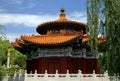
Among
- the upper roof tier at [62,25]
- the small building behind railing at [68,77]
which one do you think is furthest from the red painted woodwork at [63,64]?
the upper roof tier at [62,25]

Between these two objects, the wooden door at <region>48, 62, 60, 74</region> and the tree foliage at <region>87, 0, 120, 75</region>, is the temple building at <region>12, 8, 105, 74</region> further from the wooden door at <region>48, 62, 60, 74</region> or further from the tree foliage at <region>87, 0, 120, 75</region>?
the tree foliage at <region>87, 0, 120, 75</region>

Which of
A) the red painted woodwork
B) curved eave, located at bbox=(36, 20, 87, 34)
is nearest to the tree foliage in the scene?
the red painted woodwork

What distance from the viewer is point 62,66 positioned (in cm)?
1966

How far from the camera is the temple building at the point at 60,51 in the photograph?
19.6 metres

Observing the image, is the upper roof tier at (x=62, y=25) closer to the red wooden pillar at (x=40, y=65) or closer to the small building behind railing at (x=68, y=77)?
the red wooden pillar at (x=40, y=65)

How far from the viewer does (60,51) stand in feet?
65.9

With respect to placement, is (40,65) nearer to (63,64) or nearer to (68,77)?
(63,64)

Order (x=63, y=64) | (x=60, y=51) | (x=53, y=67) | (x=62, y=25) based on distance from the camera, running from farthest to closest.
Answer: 1. (x=62, y=25)
2. (x=60, y=51)
3. (x=53, y=67)
4. (x=63, y=64)

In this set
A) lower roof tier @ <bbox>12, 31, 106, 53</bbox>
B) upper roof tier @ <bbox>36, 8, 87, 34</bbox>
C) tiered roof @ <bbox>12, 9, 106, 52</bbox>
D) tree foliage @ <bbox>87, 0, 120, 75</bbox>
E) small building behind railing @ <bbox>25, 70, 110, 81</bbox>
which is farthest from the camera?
upper roof tier @ <bbox>36, 8, 87, 34</bbox>

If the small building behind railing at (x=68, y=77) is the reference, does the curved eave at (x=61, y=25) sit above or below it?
above

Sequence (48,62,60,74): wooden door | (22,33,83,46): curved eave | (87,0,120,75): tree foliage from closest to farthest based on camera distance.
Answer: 1. (87,0,120,75): tree foliage
2. (22,33,83,46): curved eave
3. (48,62,60,74): wooden door

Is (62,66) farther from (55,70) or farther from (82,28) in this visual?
(82,28)

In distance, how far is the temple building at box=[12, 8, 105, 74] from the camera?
19.6 m

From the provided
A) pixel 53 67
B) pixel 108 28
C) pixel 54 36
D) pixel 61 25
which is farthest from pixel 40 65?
pixel 108 28
